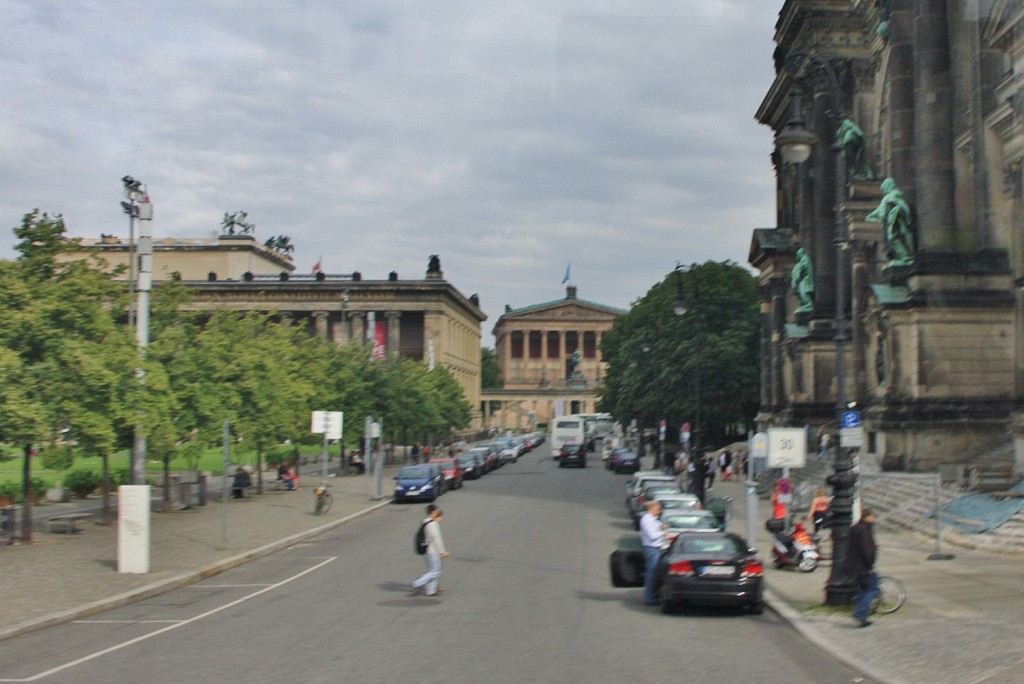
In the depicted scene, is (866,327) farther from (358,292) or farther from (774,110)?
(358,292)

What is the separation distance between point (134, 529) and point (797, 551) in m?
12.6

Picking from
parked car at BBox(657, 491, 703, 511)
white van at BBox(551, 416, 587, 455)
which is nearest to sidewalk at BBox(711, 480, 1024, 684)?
parked car at BBox(657, 491, 703, 511)

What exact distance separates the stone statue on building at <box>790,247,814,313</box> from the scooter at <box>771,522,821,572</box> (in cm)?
3507

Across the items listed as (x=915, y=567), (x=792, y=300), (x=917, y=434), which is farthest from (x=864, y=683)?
(x=792, y=300)

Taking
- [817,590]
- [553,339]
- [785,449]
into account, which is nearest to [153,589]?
[817,590]

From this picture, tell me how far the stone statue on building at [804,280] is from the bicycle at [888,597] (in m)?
40.7

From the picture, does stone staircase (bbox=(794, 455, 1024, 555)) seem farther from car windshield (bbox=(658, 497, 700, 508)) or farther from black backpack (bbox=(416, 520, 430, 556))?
black backpack (bbox=(416, 520, 430, 556))

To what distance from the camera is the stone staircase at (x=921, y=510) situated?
24.4m

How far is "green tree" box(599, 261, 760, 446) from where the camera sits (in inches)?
2881

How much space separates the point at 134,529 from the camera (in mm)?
22984

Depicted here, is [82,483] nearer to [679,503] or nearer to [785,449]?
[679,503]

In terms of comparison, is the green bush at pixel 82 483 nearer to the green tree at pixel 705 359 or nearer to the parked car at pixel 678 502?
the parked car at pixel 678 502

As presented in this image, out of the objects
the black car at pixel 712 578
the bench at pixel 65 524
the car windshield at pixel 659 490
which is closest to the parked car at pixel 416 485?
the car windshield at pixel 659 490

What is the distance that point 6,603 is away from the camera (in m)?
19.1
